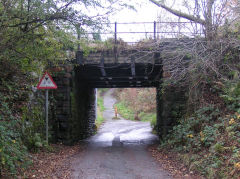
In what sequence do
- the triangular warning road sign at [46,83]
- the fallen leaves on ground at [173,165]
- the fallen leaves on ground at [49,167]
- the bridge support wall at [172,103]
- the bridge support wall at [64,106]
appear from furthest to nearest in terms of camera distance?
the bridge support wall at [64,106] < the bridge support wall at [172,103] < the triangular warning road sign at [46,83] < the fallen leaves on ground at [173,165] < the fallen leaves on ground at [49,167]

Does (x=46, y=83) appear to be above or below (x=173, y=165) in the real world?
above

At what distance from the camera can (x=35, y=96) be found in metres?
9.87

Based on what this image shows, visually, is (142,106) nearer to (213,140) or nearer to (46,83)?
(46,83)

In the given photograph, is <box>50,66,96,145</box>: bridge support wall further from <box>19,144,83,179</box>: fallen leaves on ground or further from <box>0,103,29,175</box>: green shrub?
<box>0,103,29,175</box>: green shrub

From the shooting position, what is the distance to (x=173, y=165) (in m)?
7.54

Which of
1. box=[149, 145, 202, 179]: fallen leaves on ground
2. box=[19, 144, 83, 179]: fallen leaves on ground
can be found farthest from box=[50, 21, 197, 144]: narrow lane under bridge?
box=[19, 144, 83, 179]: fallen leaves on ground

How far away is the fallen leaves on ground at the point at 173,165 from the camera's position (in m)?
6.36

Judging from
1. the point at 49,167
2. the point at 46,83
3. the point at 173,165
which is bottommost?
the point at 173,165

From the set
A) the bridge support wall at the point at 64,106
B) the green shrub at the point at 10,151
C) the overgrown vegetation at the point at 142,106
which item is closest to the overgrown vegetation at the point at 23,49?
the green shrub at the point at 10,151

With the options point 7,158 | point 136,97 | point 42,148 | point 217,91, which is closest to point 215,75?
point 217,91

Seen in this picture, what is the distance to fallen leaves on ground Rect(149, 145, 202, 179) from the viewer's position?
20.9ft

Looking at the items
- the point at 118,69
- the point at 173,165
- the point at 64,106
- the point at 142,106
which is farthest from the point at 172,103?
the point at 142,106

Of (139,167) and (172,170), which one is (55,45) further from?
(172,170)

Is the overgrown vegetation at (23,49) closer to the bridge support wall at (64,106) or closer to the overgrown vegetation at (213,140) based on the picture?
the bridge support wall at (64,106)
